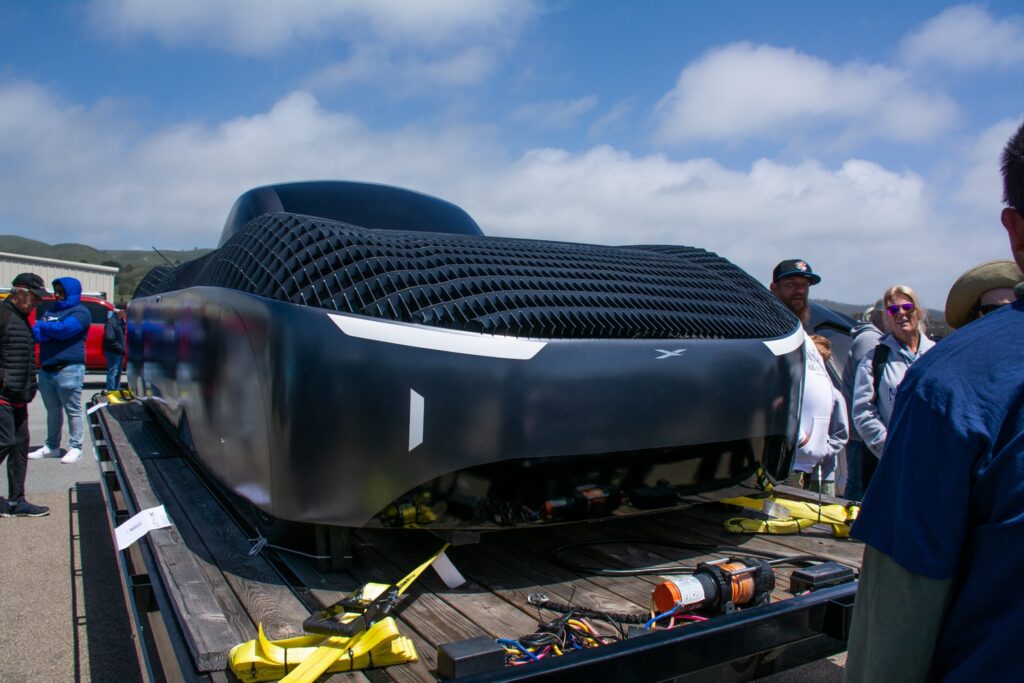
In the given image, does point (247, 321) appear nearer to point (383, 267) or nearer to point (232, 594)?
point (383, 267)

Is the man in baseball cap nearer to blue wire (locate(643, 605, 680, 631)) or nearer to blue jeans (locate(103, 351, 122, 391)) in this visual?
blue wire (locate(643, 605, 680, 631))

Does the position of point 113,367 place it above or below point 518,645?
below

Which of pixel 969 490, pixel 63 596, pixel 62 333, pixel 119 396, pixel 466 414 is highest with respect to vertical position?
pixel 969 490

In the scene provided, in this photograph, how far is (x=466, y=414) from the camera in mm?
2012

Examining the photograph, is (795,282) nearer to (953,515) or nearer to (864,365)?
(864,365)

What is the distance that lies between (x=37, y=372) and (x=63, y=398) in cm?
44

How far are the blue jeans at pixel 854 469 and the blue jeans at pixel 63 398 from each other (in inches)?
253

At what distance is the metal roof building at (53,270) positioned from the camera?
34281 millimetres

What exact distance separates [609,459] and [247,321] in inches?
45.3

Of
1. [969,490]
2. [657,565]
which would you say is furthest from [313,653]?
[969,490]

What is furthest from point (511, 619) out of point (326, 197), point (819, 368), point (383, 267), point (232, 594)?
point (326, 197)

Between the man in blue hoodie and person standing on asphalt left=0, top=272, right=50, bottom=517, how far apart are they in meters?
1.58

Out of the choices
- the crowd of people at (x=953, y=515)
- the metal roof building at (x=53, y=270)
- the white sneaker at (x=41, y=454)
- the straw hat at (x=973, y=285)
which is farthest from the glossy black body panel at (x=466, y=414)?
the metal roof building at (x=53, y=270)

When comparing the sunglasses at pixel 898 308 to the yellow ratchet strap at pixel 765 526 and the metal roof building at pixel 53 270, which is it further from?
the metal roof building at pixel 53 270
